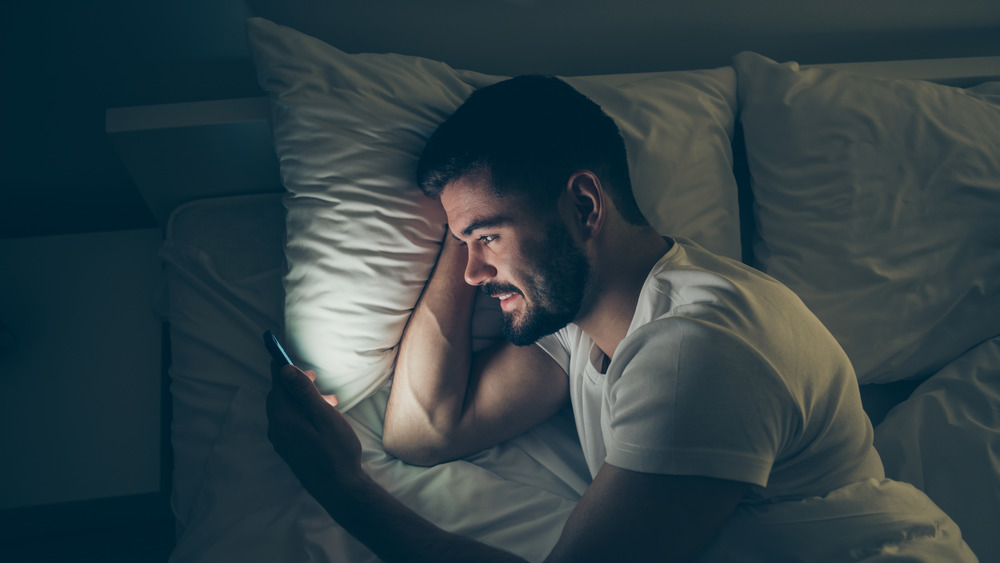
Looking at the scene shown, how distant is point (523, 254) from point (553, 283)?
6cm

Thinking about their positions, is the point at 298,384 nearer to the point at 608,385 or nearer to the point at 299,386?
the point at 299,386

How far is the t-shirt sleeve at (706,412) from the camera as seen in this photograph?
0.64 metres

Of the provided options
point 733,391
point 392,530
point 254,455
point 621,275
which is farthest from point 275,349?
point 733,391

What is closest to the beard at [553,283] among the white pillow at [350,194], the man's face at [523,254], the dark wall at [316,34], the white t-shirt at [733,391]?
the man's face at [523,254]

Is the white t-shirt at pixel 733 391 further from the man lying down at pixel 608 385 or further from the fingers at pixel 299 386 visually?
the fingers at pixel 299 386

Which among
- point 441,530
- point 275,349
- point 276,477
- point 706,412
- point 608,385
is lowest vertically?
point 276,477

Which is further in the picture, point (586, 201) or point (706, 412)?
point (586, 201)

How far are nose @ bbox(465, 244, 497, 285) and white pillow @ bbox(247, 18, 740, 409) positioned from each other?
0.38 ft

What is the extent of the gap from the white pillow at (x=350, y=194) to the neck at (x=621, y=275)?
153 mm

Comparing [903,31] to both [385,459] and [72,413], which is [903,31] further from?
[72,413]

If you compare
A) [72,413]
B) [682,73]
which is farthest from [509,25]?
[72,413]

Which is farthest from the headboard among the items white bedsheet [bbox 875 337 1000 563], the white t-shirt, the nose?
white bedsheet [bbox 875 337 1000 563]

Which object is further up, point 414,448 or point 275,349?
point 275,349

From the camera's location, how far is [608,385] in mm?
823
